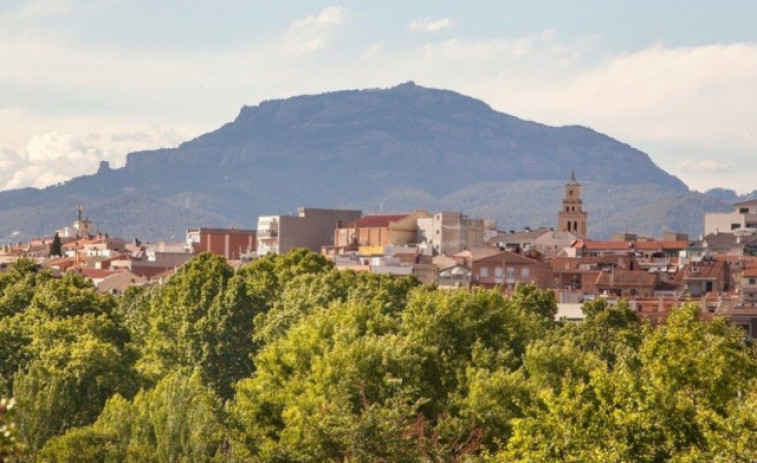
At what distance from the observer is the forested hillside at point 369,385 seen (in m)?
37.8

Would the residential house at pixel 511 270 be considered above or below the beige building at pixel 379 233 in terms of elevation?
below

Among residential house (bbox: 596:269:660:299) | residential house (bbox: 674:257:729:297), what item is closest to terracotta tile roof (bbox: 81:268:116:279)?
residential house (bbox: 596:269:660:299)

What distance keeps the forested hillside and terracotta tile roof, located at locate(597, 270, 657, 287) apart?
5210 centimetres

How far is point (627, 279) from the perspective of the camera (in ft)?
463

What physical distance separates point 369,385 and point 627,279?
303ft

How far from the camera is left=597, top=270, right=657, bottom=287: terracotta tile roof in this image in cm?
14000

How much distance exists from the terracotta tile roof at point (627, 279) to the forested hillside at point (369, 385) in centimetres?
5210

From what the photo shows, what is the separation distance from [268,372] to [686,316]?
675 inches

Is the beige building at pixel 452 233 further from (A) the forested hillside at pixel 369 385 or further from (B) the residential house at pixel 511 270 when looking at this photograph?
(A) the forested hillside at pixel 369 385

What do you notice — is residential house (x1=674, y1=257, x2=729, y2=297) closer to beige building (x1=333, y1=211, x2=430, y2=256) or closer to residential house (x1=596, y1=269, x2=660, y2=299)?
residential house (x1=596, y1=269, x2=660, y2=299)

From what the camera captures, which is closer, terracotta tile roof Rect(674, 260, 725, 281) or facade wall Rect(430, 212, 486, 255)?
terracotta tile roof Rect(674, 260, 725, 281)

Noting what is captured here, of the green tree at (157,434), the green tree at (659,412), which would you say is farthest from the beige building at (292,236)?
the green tree at (659,412)

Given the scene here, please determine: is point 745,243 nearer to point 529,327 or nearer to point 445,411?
point 529,327

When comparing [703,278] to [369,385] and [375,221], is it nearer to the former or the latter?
[375,221]
